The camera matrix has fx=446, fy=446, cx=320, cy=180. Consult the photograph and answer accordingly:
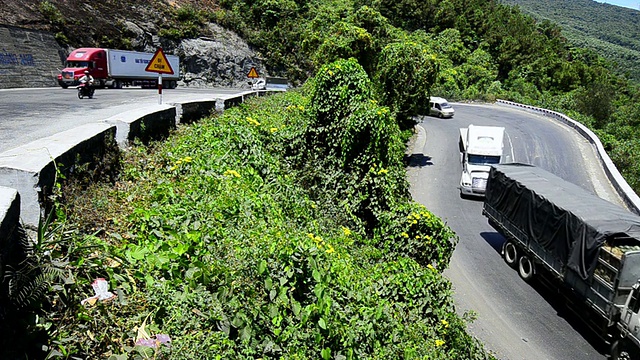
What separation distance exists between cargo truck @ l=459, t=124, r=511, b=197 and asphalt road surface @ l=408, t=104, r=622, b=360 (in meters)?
0.69

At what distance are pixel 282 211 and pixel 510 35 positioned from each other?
69.0m

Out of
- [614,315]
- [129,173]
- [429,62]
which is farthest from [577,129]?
[129,173]

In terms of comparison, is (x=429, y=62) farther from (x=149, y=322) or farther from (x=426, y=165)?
(x=149, y=322)

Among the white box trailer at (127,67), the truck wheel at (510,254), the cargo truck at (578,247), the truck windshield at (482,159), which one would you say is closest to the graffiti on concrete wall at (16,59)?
the white box trailer at (127,67)

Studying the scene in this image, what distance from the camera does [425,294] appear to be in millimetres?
7582

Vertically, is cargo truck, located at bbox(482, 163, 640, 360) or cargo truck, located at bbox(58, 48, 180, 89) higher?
cargo truck, located at bbox(58, 48, 180, 89)

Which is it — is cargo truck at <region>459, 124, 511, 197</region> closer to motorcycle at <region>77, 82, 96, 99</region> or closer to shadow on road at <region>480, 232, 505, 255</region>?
shadow on road at <region>480, 232, 505, 255</region>

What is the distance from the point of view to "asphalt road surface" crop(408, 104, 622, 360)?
34.8 ft

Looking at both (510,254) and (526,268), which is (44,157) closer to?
(526,268)

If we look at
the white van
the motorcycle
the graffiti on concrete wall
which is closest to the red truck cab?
the graffiti on concrete wall

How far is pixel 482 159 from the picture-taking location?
21625 mm

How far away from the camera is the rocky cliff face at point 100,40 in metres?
25.2

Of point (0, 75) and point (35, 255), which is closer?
point (35, 255)

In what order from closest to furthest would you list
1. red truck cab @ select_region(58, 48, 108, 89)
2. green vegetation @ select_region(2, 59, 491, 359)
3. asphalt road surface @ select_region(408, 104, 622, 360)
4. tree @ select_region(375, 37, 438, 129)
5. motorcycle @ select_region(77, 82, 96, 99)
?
green vegetation @ select_region(2, 59, 491, 359) < asphalt road surface @ select_region(408, 104, 622, 360) < motorcycle @ select_region(77, 82, 96, 99) < tree @ select_region(375, 37, 438, 129) < red truck cab @ select_region(58, 48, 108, 89)
